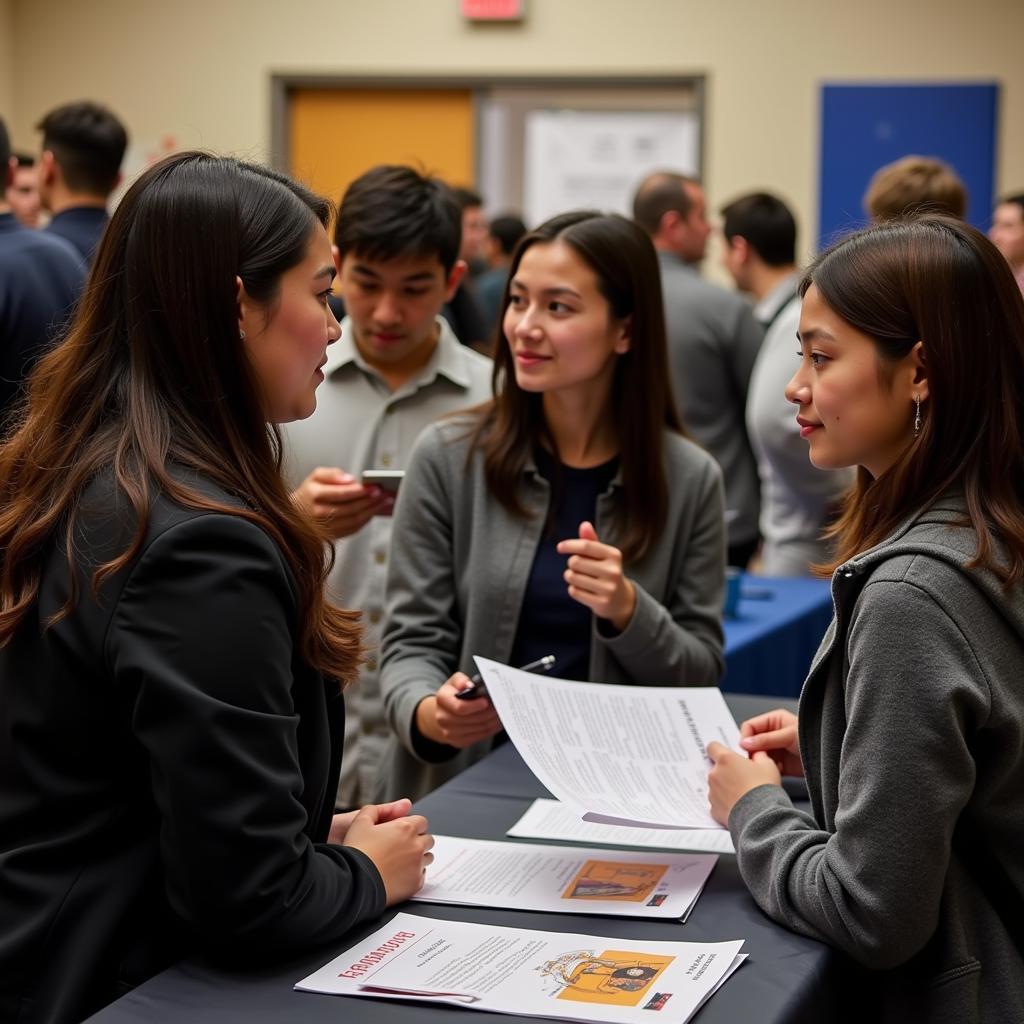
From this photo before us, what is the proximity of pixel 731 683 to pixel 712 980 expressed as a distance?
1684mm

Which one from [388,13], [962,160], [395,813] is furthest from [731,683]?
[388,13]

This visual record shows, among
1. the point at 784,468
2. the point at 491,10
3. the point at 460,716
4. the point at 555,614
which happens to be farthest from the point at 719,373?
the point at 491,10

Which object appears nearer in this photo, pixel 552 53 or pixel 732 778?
pixel 732 778

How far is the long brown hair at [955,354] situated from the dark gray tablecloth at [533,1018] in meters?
0.41

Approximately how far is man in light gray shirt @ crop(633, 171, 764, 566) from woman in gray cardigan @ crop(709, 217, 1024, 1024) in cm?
278

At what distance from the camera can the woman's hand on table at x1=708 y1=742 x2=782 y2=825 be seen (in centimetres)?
149

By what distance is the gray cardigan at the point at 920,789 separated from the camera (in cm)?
121

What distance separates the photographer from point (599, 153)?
23.5 feet

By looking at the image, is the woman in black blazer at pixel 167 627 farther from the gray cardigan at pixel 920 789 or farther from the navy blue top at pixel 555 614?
the navy blue top at pixel 555 614

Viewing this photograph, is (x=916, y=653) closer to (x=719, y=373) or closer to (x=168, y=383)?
(x=168, y=383)

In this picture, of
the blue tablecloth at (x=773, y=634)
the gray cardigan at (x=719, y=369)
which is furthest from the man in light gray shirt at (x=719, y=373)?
the blue tablecloth at (x=773, y=634)

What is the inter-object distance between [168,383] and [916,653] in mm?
702

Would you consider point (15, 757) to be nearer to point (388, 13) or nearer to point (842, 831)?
point (842, 831)

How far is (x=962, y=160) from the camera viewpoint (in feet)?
22.5
